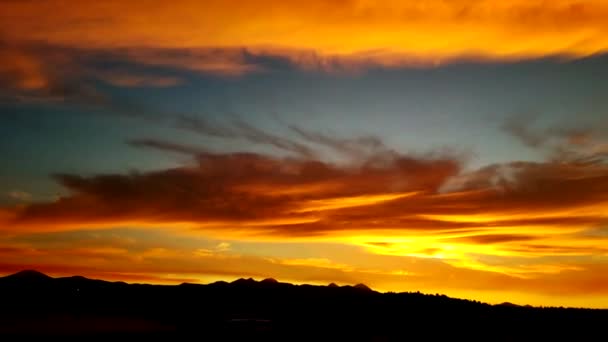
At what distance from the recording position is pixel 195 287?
106 meters

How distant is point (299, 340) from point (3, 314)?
3359 centimetres

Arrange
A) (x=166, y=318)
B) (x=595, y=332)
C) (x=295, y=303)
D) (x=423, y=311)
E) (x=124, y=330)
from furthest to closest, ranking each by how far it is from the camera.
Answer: (x=295, y=303) → (x=423, y=311) → (x=166, y=318) → (x=595, y=332) → (x=124, y=330)

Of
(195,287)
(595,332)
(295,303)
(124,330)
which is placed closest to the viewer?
(124,330)

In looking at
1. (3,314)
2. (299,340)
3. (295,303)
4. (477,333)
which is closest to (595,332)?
(477,333)

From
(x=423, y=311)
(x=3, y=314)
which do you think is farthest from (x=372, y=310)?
(x=3, y=314)

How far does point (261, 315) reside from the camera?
7412 centimetres

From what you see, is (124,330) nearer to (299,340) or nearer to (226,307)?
(299,340)

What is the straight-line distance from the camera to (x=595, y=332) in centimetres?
6412

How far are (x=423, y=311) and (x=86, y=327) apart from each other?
35035 millimetres

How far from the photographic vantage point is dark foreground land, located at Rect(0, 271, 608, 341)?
174ft

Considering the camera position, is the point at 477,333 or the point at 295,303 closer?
the point at 477,333

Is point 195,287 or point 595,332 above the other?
point 195,287

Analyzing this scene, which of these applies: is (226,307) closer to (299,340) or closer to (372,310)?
(372,310)

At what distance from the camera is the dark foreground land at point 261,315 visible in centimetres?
5312
